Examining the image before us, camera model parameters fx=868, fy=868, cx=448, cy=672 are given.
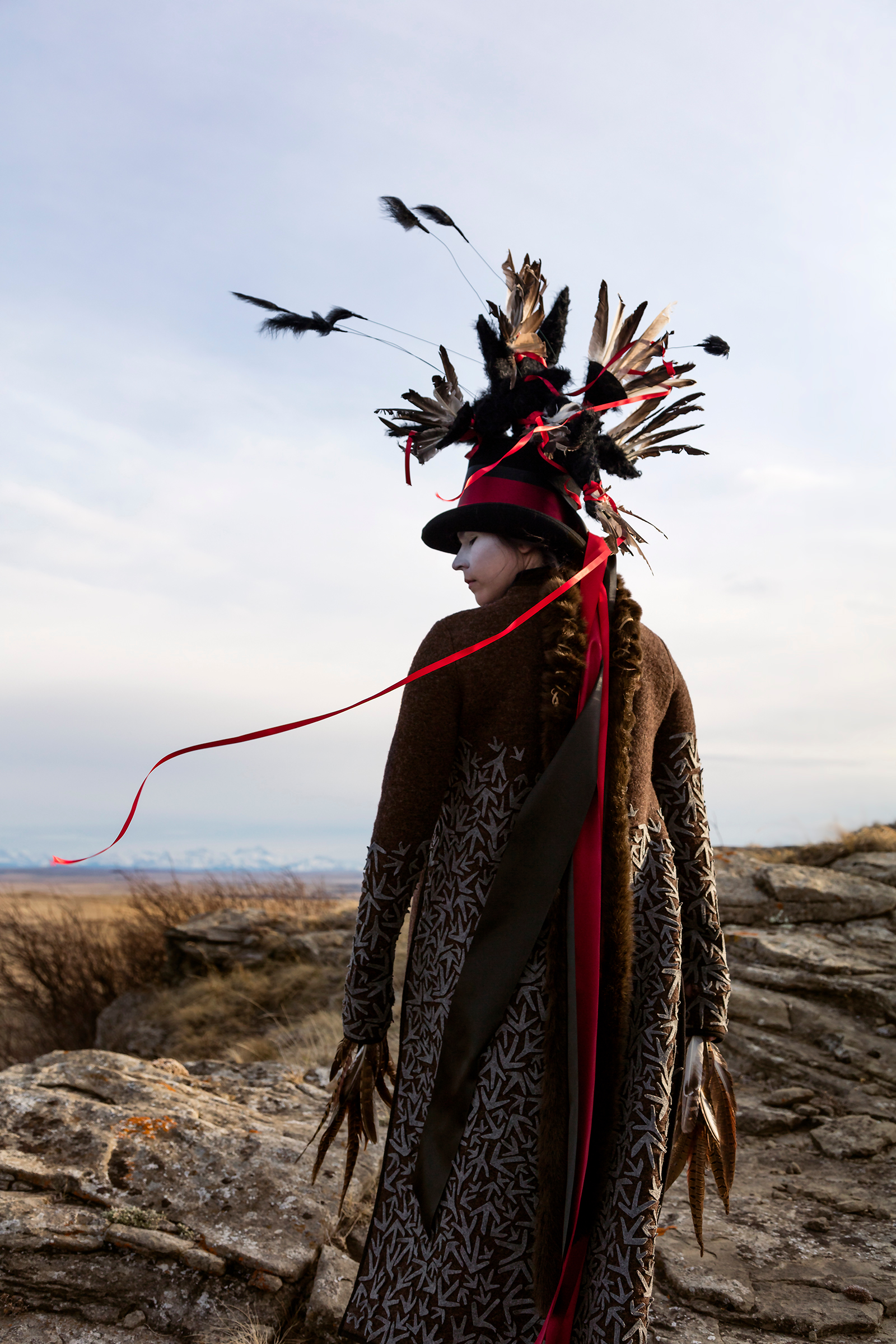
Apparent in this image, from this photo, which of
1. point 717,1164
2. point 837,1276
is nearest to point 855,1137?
point 837,1276

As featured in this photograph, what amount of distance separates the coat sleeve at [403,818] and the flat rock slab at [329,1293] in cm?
106

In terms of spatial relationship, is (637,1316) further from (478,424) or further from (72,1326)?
(478,424)

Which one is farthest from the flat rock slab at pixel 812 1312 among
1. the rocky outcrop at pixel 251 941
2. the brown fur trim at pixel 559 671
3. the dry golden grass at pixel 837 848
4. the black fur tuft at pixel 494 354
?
the rocky outcrop at pixel 251 941

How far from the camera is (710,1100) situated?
2.02m

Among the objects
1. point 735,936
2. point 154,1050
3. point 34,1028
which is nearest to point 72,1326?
point 735,936

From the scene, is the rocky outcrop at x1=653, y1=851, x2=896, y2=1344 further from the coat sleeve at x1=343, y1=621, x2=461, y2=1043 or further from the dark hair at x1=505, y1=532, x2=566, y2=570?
the dark hair at x1=505, y1=532, x2=566, y2=570

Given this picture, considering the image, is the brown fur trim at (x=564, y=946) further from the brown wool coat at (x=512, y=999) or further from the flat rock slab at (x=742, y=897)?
the flat rock slab at (x=742, y=897)

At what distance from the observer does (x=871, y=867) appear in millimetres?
6488

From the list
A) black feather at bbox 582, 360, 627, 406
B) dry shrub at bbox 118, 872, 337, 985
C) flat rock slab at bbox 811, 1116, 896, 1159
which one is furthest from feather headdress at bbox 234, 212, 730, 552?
dry shrub at bbox 118, 872, 337, 985

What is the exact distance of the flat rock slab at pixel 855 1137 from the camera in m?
3.90

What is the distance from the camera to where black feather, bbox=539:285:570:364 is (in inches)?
88.4

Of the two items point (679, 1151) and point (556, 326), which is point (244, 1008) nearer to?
point (679, 1151)

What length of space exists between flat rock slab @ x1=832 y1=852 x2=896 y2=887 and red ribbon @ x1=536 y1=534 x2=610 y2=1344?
539cm

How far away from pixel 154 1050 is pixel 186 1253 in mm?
5281
